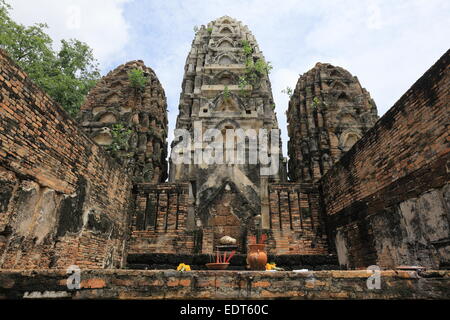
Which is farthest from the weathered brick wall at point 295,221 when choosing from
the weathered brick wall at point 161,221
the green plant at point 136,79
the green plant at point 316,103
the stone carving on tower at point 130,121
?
the green plant at point 136,79

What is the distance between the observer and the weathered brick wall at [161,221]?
28.7 feet

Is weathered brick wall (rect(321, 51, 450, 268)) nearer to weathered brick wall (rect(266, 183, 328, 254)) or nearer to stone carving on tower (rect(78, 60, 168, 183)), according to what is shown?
weathered brick wall (rect(266, 183, 328, 254))

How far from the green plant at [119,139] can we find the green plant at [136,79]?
3625 mm

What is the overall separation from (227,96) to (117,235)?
11.5m

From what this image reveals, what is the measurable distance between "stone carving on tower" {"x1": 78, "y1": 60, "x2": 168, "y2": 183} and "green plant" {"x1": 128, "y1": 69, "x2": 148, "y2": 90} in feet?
0.64

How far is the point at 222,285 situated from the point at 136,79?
56.3 feet

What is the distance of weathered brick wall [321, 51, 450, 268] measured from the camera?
15.1 feet

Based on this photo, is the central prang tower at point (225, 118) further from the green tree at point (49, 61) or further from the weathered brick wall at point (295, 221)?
the green tree at point (49, 61)

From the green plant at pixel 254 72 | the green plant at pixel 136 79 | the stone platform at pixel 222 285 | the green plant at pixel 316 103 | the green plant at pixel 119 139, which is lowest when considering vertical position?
the stone platform at pixel 222 285

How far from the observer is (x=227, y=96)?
16.9 metres

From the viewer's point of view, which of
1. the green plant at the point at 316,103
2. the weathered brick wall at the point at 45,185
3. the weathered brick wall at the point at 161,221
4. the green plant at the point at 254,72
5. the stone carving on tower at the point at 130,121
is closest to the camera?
the weathered brick wall at the point at 45,185

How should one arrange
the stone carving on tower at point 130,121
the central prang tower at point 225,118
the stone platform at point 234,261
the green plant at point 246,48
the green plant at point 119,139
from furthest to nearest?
the green plant at point 246,48 < the stone carving on tower at point 130,121 < the green plant at point 119,139 < the central prang tower at point 225,118 < the stone platform at point 234,261
